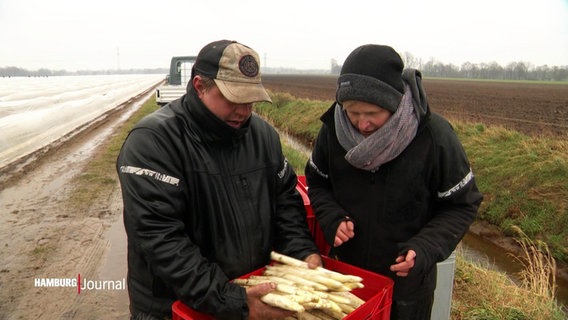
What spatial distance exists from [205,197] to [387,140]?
904 mm

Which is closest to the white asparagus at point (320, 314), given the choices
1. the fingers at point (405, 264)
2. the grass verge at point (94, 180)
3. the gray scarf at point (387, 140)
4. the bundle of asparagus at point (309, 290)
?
the bundle of asparagus at point (309, 290)

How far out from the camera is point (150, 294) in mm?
2145

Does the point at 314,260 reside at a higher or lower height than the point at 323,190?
lower

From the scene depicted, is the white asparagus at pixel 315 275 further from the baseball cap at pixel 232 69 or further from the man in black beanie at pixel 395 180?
the baseball cap at pixel 232 69

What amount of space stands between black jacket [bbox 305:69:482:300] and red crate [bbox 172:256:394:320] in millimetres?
152

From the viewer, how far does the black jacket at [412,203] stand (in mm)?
2236

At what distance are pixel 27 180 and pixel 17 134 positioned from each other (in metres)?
7.19

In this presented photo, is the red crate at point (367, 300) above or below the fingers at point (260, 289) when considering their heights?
below

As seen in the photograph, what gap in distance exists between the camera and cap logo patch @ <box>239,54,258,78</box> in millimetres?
2088

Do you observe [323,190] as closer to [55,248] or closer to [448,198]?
[448,198]

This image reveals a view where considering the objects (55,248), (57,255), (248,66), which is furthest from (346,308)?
(55,248)

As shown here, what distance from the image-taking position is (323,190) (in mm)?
2609

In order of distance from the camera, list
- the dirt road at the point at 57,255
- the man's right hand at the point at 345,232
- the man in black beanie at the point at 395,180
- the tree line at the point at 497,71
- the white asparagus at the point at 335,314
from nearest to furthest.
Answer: the white asparagus at the point at 335,314, the man in black beanie at the point at 395,180, the man's right hand at the point at 345,232, the dirt road at the point at 57,255, the tree line at the point at 497,71

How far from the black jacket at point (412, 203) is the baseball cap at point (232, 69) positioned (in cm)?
60
